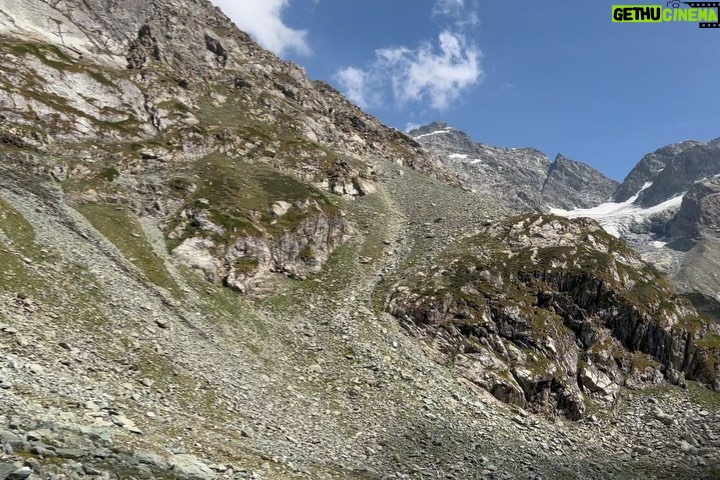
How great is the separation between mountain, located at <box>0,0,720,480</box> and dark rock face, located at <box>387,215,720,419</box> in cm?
24

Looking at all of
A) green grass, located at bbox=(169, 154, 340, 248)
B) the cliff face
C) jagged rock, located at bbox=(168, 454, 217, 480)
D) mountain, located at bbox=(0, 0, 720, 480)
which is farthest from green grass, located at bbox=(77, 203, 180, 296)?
jagged rock, located at bbox=(168, 454, 217, 480)

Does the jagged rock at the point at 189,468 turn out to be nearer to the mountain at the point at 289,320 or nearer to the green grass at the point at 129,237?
the mountain at the point at 289,320

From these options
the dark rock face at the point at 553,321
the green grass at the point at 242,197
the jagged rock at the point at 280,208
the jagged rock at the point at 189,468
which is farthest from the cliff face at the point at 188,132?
the jagged rock at the point at 189,468

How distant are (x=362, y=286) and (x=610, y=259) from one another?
102ft

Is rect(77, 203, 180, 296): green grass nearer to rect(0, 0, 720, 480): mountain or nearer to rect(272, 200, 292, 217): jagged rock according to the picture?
rect(0, 0, 720, 480): mountain

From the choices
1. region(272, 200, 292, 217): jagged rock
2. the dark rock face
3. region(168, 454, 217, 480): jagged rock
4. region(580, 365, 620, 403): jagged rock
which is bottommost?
region(168, 454, 217, 480): jagged rock

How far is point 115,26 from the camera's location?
114 meters

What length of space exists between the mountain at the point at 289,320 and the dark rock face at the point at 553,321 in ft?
0.80

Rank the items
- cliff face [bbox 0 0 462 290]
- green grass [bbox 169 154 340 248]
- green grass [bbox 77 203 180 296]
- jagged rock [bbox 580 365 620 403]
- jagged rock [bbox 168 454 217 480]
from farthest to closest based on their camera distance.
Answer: green grass [bbox 169 154 340 248] < cliff face [bbox 0 0 462 290] < jagged rock [bbox 580 365 620 403] < green grass [bbox 77 203 180 296] < jagged rock [bbox 168 454 217 480]

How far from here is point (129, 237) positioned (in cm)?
4791

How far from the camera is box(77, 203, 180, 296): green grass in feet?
141

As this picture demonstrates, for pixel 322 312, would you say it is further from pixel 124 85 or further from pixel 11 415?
pixel 124 85

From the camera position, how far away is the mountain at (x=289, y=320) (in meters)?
24.5

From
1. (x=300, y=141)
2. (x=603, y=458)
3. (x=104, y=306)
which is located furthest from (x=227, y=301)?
(x=300, y=141)
